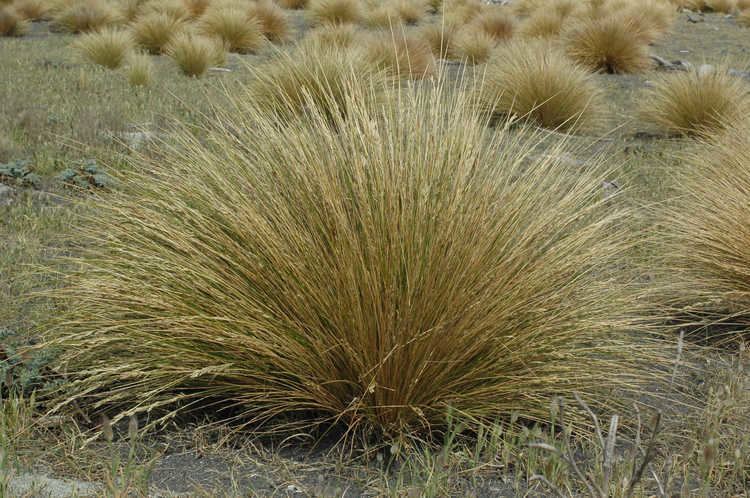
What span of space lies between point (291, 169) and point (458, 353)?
82cm

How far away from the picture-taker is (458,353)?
8.46 ft

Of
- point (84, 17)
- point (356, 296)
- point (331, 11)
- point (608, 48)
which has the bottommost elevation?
point (331, 11)

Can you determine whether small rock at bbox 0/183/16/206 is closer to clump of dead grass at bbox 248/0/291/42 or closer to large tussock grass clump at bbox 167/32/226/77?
large tussock grass clump at bbox 167/32/226/77

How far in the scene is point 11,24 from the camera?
13.3 meters

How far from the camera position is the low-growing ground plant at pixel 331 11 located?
1576 centimetres

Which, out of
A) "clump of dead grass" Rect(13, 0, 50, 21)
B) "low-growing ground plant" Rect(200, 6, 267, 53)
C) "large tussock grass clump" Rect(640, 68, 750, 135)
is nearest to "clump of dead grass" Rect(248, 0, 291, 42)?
"low-growing ground plant" Rect(200, 6, 267, 53)

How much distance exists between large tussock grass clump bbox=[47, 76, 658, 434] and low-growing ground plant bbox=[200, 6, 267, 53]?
10.4 metres

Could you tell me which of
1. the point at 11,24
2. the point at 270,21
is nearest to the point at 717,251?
the point at 270,21

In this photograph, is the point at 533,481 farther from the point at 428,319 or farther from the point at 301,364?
the point at 301,364

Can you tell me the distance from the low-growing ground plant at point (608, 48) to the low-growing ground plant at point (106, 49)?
5.85 metres

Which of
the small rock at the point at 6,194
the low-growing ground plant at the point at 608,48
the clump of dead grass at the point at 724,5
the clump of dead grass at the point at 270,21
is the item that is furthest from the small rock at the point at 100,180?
the clump of dead grass at the point at 724,5

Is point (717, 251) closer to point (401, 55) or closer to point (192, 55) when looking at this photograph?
point (401, 55)

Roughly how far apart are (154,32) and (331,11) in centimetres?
433

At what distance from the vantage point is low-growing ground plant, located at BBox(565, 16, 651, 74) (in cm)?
1097
